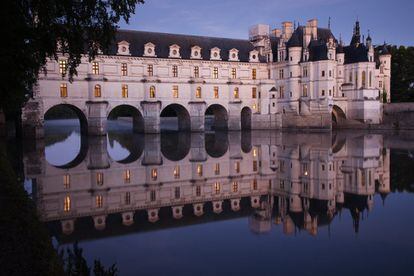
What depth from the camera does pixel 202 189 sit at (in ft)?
51.5

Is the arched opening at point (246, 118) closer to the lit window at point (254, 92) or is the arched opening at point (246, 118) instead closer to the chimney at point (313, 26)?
the lit window at point (254, 92)

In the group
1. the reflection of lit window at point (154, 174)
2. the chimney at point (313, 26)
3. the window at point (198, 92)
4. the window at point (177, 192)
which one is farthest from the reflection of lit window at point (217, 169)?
the chimney at point (313, 26)

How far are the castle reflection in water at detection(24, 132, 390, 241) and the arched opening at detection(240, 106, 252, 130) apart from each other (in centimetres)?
2664

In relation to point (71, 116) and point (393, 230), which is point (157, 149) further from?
point (71, 116)

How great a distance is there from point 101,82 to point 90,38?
29436 mm

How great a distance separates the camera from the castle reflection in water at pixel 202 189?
37.7ft

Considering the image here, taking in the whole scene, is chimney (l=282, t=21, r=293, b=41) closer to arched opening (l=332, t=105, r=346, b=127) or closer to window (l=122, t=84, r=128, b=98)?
arched opening (l=332, t=105, r=346, b=127)

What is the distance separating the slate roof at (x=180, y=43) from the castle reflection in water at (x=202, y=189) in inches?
871

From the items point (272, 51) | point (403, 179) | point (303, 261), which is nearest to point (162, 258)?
point (303, 261)

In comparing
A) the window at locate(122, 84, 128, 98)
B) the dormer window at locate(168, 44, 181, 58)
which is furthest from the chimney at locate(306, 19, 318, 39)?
the window at locate(122, 84, 128, 98)

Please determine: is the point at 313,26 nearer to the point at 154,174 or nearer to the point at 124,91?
the point at 124,91

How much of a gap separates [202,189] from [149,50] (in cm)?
3165

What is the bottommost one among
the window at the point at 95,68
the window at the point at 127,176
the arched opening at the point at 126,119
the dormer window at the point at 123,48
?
the window at the point at 127,176

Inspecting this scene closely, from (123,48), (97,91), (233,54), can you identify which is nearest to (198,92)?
(233,54)
